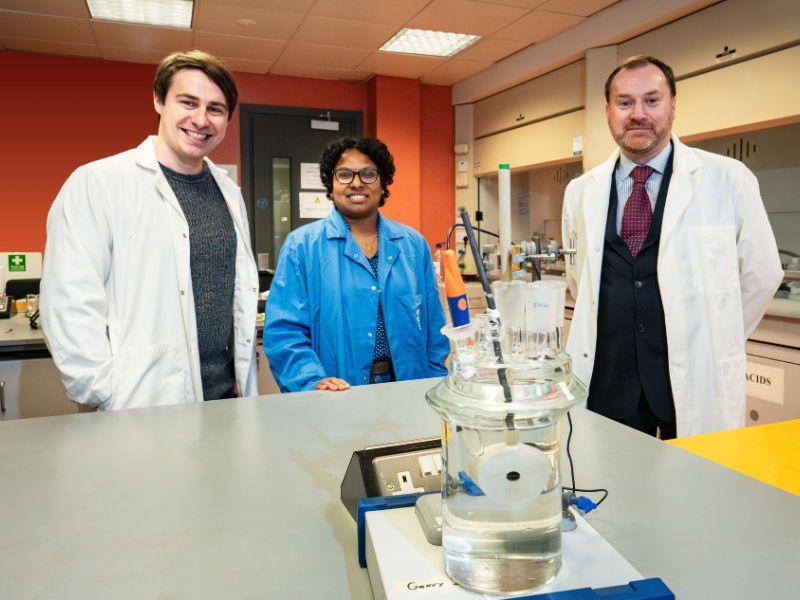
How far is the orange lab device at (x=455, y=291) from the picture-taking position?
595mm

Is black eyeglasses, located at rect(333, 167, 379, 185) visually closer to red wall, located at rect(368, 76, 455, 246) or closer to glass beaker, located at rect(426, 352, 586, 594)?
glass beaker, located at rect(426, 352, 586, 594)

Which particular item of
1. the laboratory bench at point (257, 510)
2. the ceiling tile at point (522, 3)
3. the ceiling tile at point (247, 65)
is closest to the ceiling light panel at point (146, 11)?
the ceiling tile at point (247, 65)

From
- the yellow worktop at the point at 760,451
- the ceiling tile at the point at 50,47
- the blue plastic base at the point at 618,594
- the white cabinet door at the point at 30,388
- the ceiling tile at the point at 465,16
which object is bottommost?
the white cabinet door at the point at 30,388

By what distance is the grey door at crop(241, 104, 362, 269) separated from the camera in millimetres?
5035

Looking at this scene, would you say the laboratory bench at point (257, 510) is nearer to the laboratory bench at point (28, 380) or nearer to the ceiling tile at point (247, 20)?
the laboratory bench at point (28, 380)

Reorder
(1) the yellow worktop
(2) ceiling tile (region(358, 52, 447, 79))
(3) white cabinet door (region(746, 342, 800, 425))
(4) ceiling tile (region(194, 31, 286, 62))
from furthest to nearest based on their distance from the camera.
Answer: (2) ceiling tile (region(358, 52, 447, 79)), (4) ceiling tile (region(194, 31, 286, 62)), (3) white cabinet door (region(746, 342, 800, 425)), (1) the yellow worktop

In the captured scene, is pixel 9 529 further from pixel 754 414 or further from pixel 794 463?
pixel 754 414

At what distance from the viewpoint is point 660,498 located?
85 cm

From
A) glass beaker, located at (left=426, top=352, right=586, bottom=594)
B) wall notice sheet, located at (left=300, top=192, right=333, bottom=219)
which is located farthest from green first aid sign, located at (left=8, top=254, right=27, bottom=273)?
glass beaker, located at (left=426, top=352, right=586, bottom=594)

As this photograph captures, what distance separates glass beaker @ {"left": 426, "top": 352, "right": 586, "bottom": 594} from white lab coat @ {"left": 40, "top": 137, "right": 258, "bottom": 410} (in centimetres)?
127

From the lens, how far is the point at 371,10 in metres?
3.66

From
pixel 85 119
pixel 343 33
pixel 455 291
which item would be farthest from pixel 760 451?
pixel 85 119

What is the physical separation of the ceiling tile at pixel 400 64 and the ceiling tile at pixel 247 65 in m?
0.77

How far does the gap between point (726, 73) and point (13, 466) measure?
11.0 ft
